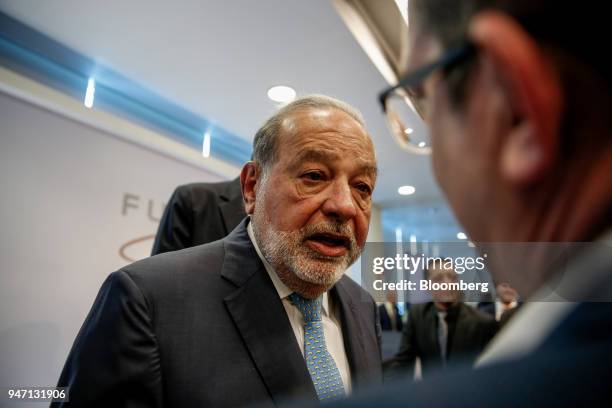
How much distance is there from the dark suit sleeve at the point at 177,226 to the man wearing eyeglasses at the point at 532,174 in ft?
4.75

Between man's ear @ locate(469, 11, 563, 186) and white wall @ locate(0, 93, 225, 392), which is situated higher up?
white wall @ locate(0, 93, 225, 392)

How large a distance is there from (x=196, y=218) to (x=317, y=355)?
37.5 inches

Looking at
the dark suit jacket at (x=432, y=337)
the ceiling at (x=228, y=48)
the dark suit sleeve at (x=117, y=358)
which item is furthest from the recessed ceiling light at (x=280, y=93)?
the dark suit sleeve at (x=117, y=358)

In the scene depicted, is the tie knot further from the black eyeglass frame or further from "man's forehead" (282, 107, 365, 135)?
the black eyeglass frame

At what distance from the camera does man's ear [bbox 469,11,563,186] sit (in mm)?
276

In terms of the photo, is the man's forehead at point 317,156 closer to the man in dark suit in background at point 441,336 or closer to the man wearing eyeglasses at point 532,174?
the man wearing eyeglasses at point 532,174

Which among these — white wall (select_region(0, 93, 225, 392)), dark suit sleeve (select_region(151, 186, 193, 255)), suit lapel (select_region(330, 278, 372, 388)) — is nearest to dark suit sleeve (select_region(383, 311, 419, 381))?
suit lapel (select_region(330, 278, 372, 388))

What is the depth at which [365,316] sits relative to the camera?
1.25m

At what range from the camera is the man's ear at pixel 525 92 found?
0.28m

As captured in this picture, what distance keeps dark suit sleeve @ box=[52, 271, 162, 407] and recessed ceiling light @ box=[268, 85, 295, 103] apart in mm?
2483

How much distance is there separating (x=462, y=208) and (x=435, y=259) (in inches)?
20.8

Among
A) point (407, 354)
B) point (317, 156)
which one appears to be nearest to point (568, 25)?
point (317, 156)

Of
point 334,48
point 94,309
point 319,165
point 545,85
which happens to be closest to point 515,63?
point 545,85

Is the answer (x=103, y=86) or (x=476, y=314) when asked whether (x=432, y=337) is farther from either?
(x=103, y=86)
